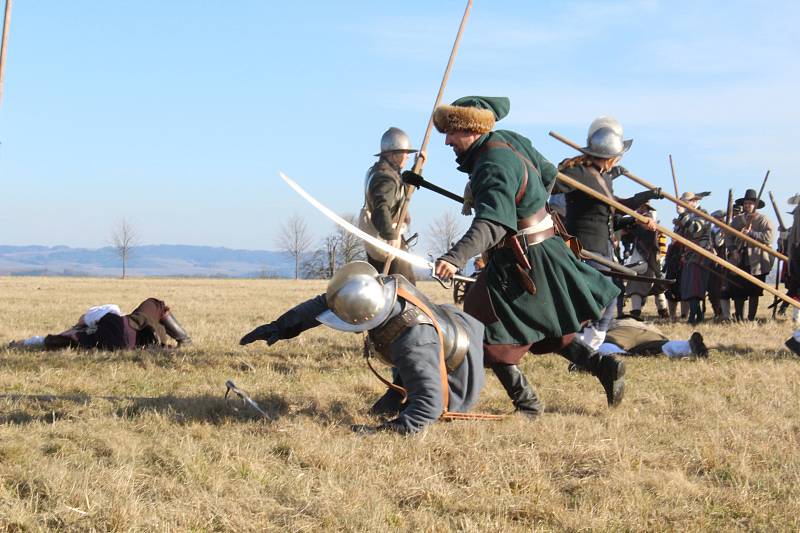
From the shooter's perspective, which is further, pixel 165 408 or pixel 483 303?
pixel 165 408

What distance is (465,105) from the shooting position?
4715mm

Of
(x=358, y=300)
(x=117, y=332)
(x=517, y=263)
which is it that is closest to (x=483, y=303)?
(x=517, y=263)

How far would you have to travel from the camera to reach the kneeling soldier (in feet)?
14.2

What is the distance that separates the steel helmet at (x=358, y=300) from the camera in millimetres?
4297

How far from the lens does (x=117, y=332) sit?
25.8 feet

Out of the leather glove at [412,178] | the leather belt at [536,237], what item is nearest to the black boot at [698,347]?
the leather belt at [536,237]

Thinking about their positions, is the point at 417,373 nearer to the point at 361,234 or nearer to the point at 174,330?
the point at 361,234

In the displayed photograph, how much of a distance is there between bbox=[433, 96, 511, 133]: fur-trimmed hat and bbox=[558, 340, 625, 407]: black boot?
4.87ft

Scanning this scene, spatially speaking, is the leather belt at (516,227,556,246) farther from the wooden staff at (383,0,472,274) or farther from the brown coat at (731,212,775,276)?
the brown coat at (731,212,775,276)

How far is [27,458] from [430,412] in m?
1.87

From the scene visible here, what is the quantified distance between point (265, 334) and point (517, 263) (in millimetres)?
1384

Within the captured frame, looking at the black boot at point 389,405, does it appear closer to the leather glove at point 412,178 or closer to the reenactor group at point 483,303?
the reenactor group at point 483,303

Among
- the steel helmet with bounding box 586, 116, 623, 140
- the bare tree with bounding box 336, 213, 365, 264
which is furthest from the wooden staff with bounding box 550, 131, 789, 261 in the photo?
the bare tree with bounding box 336, 213, 365, 264

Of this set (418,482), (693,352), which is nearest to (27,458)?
(418,482)
